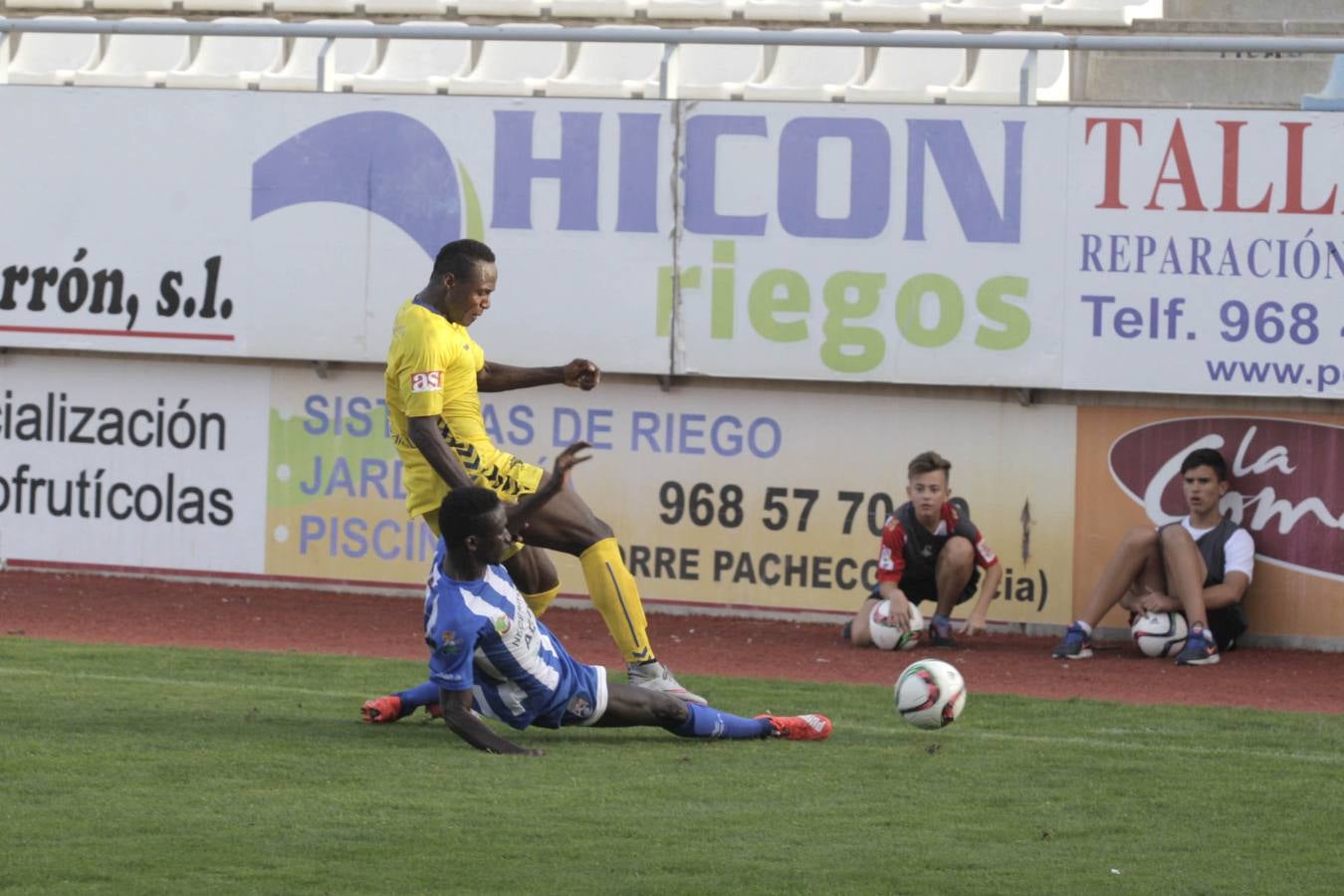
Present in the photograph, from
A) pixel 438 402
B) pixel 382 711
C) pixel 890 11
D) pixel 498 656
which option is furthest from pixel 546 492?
pixel 890 11

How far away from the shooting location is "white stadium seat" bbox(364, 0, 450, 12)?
720 inches

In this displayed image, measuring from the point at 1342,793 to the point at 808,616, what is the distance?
17.6ft

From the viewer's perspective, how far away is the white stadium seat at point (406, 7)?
1830cm

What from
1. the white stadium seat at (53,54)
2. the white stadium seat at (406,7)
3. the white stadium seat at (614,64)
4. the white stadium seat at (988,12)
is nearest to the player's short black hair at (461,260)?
the white stadium seat at (614,64)

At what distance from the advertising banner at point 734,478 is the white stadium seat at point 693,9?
5835 millimetres

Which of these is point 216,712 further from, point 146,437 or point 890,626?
point 146,437

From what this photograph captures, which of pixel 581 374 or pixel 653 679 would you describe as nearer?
pixel 653 679

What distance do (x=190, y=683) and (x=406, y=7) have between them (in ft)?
33.8

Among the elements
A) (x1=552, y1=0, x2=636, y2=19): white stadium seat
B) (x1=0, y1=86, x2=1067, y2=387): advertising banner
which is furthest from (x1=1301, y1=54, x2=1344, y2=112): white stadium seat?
(x1=552, y1=0, x2=636, y2=19): white stadium seat

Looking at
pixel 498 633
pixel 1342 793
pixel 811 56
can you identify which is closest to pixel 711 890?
pixel 498 633

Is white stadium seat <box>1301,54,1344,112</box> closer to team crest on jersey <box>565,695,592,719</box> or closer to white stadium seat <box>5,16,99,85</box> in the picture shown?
team crest on jersey <box>565,695,592,719</box>

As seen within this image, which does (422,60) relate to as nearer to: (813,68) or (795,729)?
(813,68)

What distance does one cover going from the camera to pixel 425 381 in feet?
27.4


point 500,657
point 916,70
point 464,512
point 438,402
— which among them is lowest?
point 500,657
